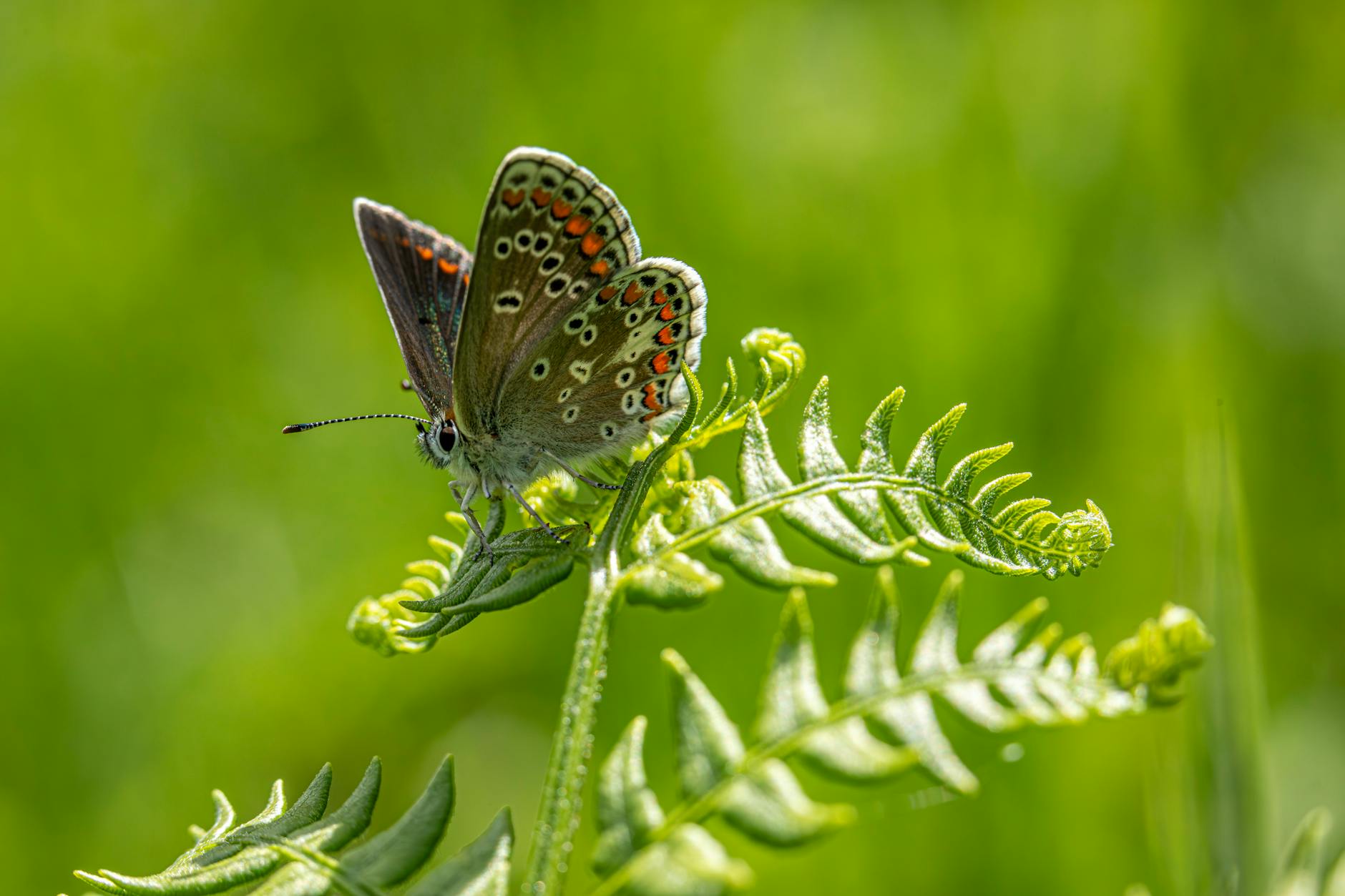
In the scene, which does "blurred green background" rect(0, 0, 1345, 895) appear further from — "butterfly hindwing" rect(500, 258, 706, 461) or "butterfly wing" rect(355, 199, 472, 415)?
"butterfly wing" rect(355, 199, 472, 415)

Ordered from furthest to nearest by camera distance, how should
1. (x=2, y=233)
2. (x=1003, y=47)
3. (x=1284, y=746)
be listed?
1. (x=2, y=233)
2. (x=1003, y=47)
3. (x=1284, y=746)

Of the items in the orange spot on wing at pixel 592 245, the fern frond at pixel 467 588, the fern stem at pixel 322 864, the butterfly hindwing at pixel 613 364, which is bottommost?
the fern stem at pixel 322 864

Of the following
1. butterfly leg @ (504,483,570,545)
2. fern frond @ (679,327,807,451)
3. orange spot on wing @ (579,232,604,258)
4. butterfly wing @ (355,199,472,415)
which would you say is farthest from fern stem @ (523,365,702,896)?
butterfly wing @ (355,199,472,415)

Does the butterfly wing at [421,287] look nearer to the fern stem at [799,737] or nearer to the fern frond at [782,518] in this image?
the fern frond at [782,518]

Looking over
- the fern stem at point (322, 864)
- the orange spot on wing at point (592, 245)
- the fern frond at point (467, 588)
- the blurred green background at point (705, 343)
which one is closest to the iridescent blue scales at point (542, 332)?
the orange spot on wing at point (592, 245)

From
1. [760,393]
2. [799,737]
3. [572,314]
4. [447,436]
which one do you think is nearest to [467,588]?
[760,393]

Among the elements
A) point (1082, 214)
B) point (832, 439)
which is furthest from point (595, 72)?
point (832, 439)

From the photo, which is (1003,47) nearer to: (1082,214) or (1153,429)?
(1082,214)
